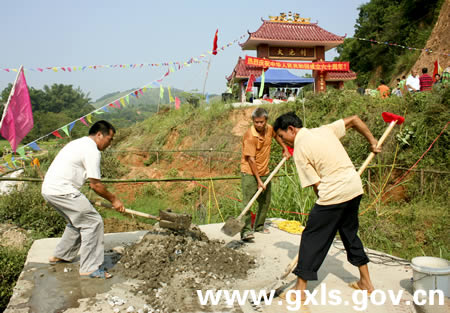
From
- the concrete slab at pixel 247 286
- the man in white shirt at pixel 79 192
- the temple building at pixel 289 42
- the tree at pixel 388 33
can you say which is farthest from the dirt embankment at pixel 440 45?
the man in white shirt at pixel 79 192

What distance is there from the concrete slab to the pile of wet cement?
5.0 inches

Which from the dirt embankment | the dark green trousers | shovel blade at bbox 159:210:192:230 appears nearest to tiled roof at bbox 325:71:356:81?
the dirt embankment

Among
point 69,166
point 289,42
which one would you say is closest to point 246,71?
point 289,42

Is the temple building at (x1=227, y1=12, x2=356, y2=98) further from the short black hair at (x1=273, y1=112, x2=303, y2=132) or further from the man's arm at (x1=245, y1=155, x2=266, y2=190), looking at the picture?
the short black hair at (x1=273, y1=112, x2=303, y2=132)

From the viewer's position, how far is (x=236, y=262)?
3783mm

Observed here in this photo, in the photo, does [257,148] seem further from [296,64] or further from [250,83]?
[250,83]

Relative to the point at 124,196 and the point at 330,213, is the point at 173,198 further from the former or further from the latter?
the point at 330,213

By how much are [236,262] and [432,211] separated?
157 inches

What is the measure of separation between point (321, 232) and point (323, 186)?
38 centimetres

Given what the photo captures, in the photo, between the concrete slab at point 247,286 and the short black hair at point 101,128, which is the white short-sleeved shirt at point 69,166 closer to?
the short black hair at point 101,128

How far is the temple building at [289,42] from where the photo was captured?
16891 millimetres

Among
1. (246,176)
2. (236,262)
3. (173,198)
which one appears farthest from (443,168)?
(173,198)

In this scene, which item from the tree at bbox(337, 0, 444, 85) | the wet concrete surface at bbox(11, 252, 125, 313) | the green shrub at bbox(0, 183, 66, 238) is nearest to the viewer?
the wet concrete surface at bbox(11, 252, 125, 313)

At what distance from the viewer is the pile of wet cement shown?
10.3ft
